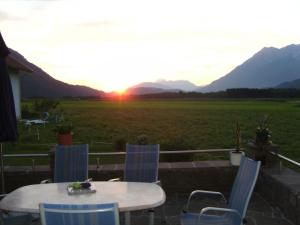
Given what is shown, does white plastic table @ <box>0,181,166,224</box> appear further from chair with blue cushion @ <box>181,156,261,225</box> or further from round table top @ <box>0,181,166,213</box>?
chair with blue cushion @ <box>181,156,261,225</box>

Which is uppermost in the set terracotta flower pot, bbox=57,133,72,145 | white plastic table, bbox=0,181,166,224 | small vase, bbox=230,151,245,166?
terracotta flower pot, bbox=57,133,72,145

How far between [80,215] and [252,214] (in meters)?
3.10

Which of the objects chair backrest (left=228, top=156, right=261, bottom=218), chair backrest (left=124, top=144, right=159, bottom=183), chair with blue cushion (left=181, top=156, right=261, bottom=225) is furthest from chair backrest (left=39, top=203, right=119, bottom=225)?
chair backrest (left=124, top=144, right=159, bottom=183)

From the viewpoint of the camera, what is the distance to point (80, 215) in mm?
2451

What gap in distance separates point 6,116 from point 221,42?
10.4m

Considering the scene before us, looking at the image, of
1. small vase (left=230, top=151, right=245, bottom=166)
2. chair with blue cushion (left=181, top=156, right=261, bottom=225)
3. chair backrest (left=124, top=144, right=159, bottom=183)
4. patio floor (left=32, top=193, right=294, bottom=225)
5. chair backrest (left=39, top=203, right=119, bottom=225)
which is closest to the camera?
chair backrest (left=39, top=203, right=119, bottom=225)

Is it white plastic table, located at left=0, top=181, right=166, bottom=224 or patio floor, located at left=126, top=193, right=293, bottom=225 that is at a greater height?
white plastic table, located at left=0, top=181, right=166, bottom=224

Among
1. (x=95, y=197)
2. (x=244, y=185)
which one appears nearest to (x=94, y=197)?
(x=95, y=197)

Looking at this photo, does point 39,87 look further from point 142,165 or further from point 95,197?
point 95,197

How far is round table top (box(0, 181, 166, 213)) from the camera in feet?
11.0

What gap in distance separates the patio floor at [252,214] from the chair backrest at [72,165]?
0.77m

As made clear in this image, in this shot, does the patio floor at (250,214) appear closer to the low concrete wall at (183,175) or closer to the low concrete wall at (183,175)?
the low concrete wall at (183,175)

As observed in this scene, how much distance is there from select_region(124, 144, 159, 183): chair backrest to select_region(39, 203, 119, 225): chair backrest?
258 cm

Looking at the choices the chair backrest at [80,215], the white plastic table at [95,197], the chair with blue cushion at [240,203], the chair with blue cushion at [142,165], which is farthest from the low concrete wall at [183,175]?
the chair backrest at [80,215]
